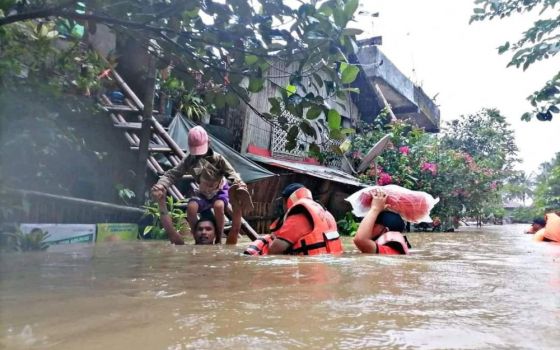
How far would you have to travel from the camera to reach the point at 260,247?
3934mm

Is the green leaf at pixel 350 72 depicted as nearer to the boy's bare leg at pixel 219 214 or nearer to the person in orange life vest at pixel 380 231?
the person in orange life vest at pixel 380 231

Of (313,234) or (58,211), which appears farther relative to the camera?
(58,211)

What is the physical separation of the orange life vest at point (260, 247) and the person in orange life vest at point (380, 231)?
32.1 inches

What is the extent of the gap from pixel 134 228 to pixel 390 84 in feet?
32.0

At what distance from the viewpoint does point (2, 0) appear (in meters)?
2.43

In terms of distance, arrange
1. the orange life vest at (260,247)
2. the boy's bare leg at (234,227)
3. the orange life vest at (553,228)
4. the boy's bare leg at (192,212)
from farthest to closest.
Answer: the orange life vest at (553,228), the boy's bare leg at (234,227), the boy's bare leg at (192,212), the orange life vest at (260,247)

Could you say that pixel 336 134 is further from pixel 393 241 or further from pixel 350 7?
pixel 393 241

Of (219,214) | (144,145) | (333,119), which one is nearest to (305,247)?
(333,119)

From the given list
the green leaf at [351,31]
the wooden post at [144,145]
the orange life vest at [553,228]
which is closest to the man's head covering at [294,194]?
the green leaf at [351,31]

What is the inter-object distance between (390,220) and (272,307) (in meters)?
2.80

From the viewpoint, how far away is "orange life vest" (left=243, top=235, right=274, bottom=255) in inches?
152

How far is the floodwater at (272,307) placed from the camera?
48.7 inches

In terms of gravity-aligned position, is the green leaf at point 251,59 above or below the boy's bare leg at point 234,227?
above

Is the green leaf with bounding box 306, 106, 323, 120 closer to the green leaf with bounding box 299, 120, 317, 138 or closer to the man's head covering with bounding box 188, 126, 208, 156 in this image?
the green leaf with bounding box 299, 120, 317, 138
